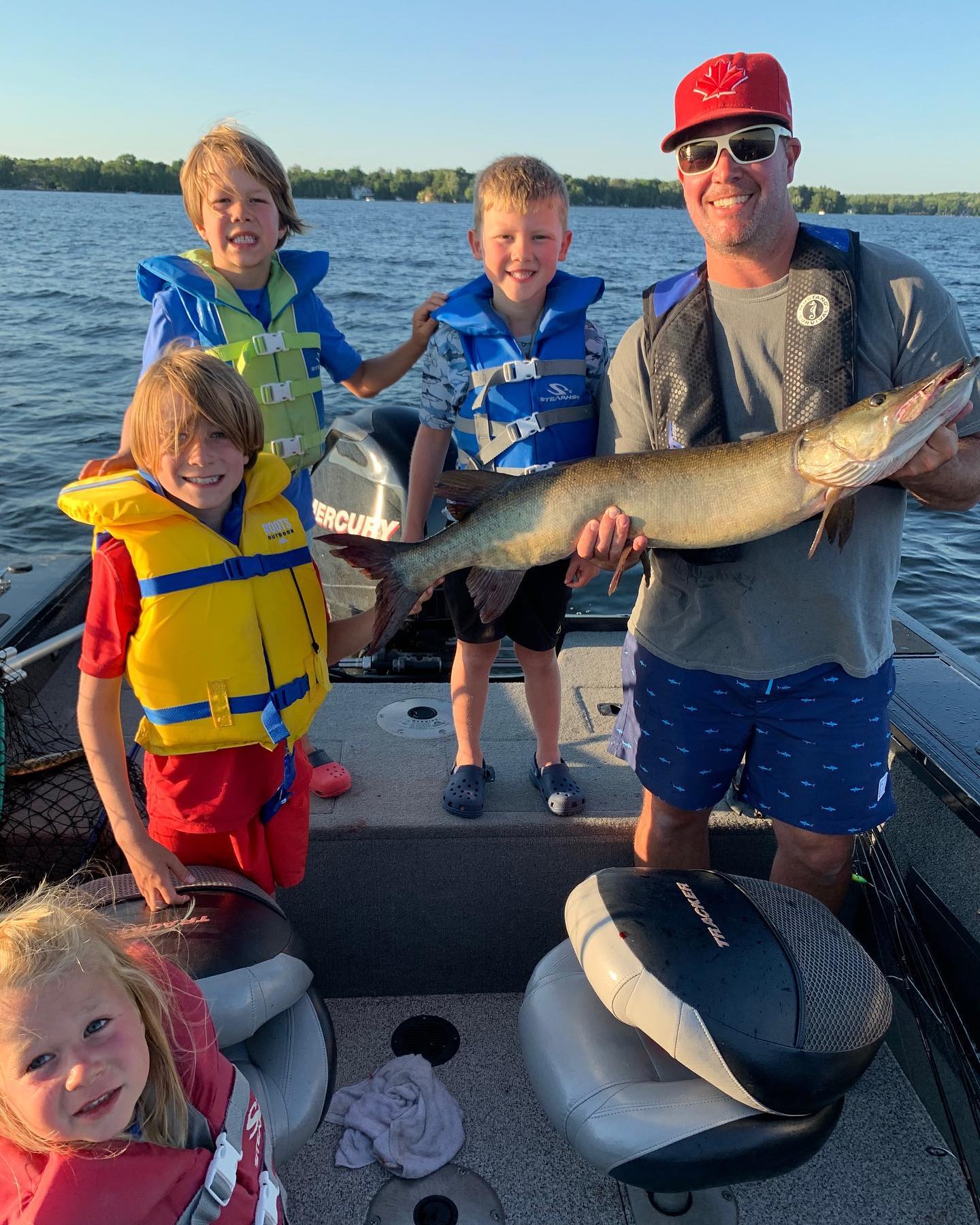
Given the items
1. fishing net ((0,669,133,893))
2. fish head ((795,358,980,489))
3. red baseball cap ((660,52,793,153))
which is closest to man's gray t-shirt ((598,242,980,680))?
fish head ((795,358,980,489))

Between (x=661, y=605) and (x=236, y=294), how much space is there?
195 cm

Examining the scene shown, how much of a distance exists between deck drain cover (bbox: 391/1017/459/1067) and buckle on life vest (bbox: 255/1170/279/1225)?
50.0 inches

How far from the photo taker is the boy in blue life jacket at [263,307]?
3.18 meters

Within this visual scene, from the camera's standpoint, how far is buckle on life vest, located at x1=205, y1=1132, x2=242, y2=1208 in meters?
→ 1.76

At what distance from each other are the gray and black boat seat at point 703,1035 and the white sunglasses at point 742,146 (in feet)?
6.55

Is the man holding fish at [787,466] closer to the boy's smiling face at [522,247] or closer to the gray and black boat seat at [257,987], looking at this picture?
the boy's smiling face at [522,247]

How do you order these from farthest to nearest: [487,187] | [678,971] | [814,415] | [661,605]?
1. [487,187]
2. [661,605]
3. [814,415]
4. [678,971]

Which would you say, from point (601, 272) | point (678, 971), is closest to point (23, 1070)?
point (678, 971)

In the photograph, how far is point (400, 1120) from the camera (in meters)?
2.89

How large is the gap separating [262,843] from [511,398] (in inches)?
67.9

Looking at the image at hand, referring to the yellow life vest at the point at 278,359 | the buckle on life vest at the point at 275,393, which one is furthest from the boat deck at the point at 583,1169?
the buckle on life vest at the point at 275,393

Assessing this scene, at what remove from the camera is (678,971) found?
2.26 metres

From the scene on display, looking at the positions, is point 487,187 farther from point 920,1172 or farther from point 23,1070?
point 920,1172

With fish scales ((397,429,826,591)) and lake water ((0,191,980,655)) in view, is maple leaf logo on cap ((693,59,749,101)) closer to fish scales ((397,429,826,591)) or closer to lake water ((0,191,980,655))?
fish scales ((397,429,826,591))
